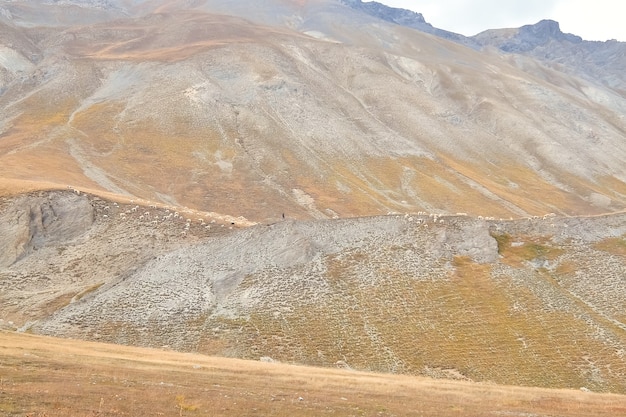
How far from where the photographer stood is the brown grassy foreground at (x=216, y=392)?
23.3 m

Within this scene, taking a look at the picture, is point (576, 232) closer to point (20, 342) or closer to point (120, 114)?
point (20, 342)

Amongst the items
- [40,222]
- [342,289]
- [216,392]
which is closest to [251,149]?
[40,222]

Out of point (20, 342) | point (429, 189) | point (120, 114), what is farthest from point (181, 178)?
point (20, 342)

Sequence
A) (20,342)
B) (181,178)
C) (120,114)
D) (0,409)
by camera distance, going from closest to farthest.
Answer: (0,409) < (20,342) < (181,178) < (120,114)

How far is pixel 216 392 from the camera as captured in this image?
27.6 meters

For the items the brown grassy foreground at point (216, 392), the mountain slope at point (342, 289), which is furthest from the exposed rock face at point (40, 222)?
the brown grassy foreground at point (216, 392)

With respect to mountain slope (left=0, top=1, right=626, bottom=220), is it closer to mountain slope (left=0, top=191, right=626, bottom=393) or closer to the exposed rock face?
the exposed rock face

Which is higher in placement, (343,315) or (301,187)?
(343,315)

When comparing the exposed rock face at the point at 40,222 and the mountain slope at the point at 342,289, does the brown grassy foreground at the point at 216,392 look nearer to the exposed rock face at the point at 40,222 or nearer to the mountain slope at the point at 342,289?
the mountain slope at the point at 342,289

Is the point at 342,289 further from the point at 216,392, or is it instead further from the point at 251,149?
the point at 251,149

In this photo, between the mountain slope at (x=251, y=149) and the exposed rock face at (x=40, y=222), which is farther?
the mountain slope at (x=251, y=149)

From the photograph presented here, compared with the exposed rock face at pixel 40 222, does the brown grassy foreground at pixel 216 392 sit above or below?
above

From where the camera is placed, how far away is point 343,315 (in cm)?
5294

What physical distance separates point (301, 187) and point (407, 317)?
3354 inches
